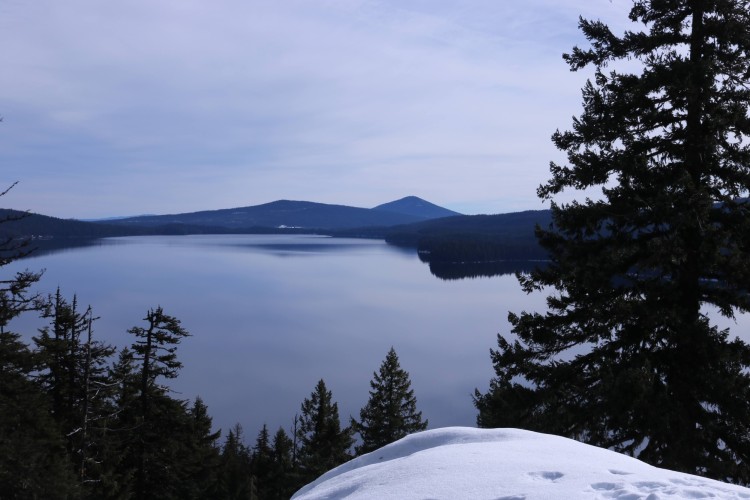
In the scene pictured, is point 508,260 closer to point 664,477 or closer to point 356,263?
point 356,263

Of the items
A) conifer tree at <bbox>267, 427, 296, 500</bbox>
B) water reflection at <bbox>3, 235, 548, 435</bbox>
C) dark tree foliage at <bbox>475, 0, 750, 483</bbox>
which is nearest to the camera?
dark tree foliage at <bbox>475, 0, 750, 483</bbox>

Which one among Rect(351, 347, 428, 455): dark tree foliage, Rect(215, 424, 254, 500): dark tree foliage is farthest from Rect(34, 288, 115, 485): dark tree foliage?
Rect(351, 347, 428, 455): dark tree foliage

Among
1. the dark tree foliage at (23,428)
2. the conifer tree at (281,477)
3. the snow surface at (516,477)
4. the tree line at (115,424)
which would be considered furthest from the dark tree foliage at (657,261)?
the conifer tree at (281,477)

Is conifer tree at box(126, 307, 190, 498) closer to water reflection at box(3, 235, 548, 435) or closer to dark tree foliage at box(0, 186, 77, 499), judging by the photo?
dark tree foliage at box(0, 186, 77, 499)

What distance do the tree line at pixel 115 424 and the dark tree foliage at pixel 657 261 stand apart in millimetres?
8377

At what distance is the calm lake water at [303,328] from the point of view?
156 feet

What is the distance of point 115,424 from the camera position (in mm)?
19766

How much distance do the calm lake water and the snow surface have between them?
1377 inches

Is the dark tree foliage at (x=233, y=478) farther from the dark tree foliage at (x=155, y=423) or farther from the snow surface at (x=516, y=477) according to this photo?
the snow surface at (x=516, y=477)

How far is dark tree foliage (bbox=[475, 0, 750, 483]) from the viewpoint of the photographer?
8016 mm

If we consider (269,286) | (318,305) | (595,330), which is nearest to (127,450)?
(595,330)

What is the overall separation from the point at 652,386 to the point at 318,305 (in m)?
92.9

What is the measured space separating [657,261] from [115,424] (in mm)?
19340

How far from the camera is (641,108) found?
9.10 metres
